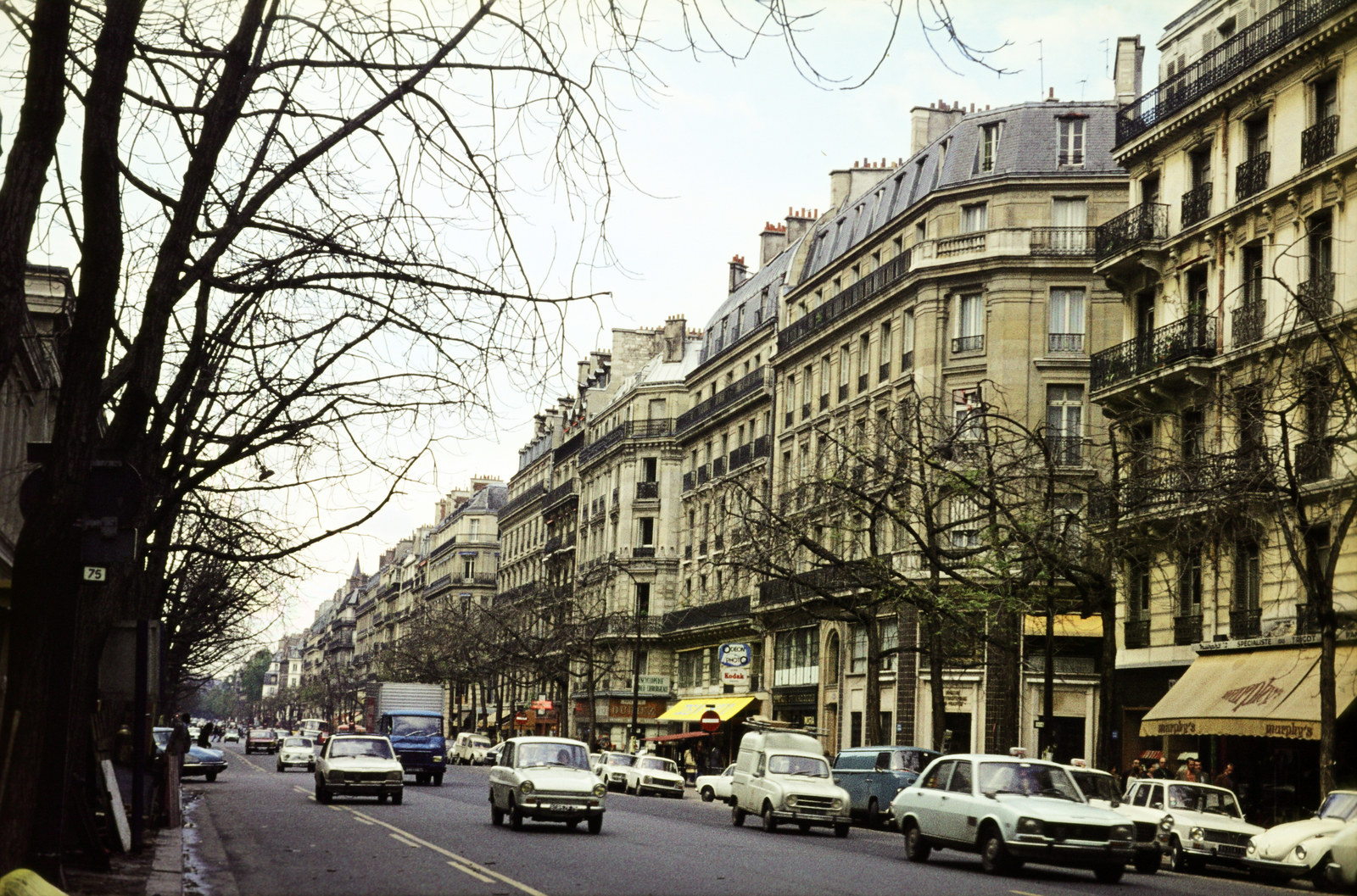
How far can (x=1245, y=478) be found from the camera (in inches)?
961

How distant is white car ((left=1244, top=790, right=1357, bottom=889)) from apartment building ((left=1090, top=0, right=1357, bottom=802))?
349 cm

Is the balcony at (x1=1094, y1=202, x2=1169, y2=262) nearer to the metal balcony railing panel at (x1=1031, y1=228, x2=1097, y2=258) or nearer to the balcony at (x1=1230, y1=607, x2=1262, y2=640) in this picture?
the metal balcony railing panel at (x1=1031, y1=228, x2=1097, y2=258)

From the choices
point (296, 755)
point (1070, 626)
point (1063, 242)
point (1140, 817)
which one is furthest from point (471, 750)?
point (1140, 817)

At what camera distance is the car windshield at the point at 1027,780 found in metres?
21.3

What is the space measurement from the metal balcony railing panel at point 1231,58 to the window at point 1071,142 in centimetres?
1090

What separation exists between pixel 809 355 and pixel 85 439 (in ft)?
177

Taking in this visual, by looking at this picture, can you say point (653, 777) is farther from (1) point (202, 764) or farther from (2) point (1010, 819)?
(2) point (1010, 819)

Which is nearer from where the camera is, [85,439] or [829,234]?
[85,439]

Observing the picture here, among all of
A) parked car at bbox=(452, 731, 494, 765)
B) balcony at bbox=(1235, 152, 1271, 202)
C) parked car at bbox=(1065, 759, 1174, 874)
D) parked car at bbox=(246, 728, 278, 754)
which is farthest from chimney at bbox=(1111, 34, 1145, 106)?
parked car at bbox=(246, 728, 278, 754)

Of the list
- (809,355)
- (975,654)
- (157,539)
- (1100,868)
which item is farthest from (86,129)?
(809,355)

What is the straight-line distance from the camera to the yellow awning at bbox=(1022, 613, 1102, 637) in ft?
164

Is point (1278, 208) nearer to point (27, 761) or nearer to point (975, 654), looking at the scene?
point (975, 654)

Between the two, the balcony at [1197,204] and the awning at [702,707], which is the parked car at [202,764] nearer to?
the awning at [702,707]

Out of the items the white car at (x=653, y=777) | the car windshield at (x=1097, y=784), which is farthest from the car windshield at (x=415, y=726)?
the car windshield at (x=1097, y=784)
